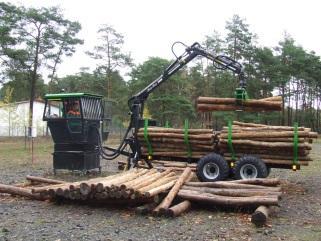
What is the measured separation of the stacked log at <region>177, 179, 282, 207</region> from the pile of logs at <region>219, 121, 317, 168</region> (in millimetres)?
1881

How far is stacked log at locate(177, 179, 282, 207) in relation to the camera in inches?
374

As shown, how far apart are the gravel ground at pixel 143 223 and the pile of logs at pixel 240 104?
10.5ft

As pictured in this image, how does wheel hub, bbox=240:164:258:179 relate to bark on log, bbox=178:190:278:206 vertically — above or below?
above

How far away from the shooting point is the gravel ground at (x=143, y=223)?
7.95 m

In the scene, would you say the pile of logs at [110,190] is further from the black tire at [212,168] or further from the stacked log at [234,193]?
the black tire at [212,168]

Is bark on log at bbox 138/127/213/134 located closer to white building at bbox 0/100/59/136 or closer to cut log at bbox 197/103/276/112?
cut log at bbox 197/103/276/112

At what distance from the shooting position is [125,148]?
619 inches

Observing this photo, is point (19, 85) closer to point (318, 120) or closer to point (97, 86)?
point (97, 86)

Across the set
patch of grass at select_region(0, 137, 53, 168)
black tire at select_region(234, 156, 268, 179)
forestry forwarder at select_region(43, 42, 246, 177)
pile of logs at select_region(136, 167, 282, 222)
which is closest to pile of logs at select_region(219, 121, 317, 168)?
black tire at select_region(234, 156, 268, 179)

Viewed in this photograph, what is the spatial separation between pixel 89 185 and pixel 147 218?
1552 mm

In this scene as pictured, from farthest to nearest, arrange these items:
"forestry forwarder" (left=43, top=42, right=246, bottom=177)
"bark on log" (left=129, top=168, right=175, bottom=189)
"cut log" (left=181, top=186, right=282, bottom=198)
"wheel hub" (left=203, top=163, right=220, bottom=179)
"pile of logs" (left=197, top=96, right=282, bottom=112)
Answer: "forestry forwarder" (left=43, top=42, right=246, bottom=177)
"pile of logs" (left=197, top=96, right=282, bottom=112)
"wheel hub" (left=203, top=163, right=220, bottom=179)
"bark on log" (left=129, top=168, right=175, bottom=189)
"cut log" (left=181, top=186, right=282, bottom=198)

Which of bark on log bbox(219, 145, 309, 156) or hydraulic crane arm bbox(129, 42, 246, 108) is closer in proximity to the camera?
bark on log bbox(219, 145, 309, 156)

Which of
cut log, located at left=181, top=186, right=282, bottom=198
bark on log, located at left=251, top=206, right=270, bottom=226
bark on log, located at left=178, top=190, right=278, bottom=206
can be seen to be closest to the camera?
bark on log, located at left=251, top=206, right=270, bottom=226

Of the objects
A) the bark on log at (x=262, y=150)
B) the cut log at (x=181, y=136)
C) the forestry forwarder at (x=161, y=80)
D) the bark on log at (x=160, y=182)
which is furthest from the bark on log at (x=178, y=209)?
the forestry forwarder at (x=161, y=80)
